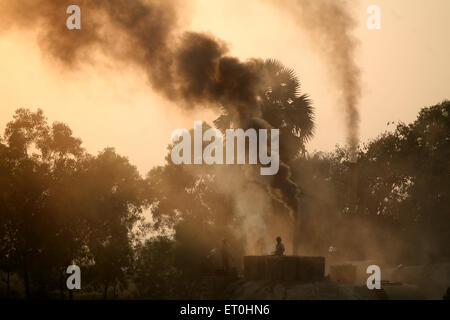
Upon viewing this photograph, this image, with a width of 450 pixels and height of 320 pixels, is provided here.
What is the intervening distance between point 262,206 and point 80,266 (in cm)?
1257

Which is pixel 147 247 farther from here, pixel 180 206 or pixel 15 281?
pixel 15 281

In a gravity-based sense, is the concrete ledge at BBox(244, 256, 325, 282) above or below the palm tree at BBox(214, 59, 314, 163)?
below

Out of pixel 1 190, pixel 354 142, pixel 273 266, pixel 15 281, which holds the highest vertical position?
pixel 354 142

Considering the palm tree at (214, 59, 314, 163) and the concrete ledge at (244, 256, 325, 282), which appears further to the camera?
the palm tree at (214, 59, 314, 163)

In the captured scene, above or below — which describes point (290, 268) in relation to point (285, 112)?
below

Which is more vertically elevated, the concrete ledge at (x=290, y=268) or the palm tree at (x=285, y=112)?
the palm tree at (x=285, y=112)

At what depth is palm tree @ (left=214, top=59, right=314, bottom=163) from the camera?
4209cm

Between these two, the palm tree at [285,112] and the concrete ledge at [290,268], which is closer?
the concrete ledge at [290,268]

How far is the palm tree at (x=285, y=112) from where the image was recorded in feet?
138

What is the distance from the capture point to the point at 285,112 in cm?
4300

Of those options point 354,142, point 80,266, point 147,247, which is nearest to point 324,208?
point 354,142

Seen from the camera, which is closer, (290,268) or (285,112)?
(290,268)
